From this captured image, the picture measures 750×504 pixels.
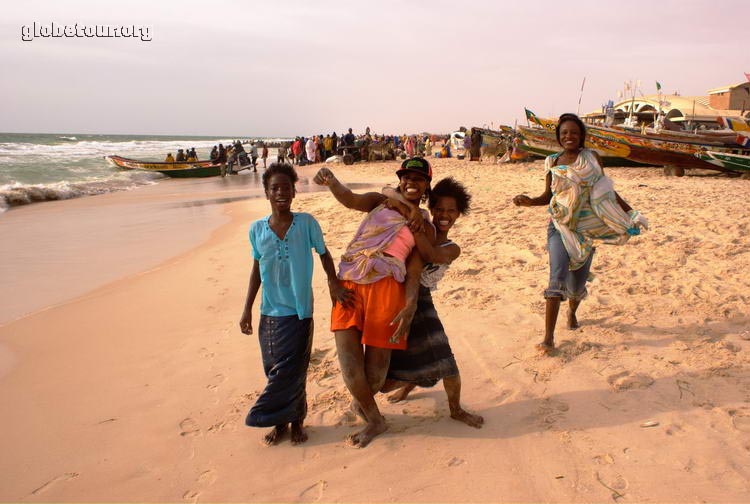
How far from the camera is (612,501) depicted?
80.5 inches

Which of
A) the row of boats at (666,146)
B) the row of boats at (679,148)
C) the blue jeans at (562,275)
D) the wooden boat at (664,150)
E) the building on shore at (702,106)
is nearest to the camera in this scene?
the blue jeans at (562,275)

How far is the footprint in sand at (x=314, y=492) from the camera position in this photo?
2178 millimetres

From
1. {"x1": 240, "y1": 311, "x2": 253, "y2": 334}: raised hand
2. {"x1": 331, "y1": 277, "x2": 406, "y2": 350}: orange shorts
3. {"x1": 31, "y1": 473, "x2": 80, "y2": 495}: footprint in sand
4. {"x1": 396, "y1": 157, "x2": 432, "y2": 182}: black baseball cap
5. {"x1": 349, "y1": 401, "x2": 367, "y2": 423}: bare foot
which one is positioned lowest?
{"x1": 31, "y1": 473, "x2": 80, "y2": 495}: footprint in sand

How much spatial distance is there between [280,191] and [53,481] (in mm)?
1782

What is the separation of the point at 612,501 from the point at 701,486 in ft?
1.39

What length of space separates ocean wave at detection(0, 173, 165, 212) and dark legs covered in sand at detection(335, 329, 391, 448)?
14.2 m

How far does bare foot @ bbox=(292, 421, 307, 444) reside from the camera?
260 cm

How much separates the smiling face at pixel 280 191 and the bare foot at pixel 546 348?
2099mm

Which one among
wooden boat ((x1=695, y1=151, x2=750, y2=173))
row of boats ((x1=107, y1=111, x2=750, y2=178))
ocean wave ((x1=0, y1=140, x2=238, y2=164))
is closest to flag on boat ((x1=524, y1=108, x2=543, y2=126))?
row of boats ((x1=107, y1=111, x2=750, y2=178))

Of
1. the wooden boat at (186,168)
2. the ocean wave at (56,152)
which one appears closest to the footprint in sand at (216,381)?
the wooden boat at (186,168)

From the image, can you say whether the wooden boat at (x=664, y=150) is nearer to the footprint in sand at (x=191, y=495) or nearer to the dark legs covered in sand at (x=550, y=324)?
the dark legs covered in sand at (x=550, y=324)

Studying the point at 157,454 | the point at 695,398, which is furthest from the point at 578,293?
the point at 157,454

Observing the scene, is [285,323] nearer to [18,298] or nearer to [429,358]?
[429,358]

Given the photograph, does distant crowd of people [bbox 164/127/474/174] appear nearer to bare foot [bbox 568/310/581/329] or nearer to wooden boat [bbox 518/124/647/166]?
wooden boat [bbox 518/124/647/166]
